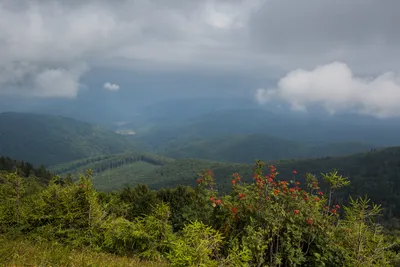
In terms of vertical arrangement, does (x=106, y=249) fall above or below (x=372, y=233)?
below

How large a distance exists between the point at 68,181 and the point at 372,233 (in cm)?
1098

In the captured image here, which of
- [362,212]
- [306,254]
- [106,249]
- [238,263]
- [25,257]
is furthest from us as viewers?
[106,249]

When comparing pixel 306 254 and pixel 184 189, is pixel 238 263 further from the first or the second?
pixel 184 189

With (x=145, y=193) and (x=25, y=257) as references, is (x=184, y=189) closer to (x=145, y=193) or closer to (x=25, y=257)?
(x=145, y=193)

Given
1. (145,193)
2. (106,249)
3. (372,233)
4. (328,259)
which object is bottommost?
(145,193)

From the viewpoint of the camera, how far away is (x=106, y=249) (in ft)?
33.9

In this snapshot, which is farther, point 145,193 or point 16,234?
point 145,193

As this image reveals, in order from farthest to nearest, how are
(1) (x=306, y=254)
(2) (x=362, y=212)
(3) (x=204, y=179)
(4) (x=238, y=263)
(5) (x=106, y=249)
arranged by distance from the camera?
1. (3) (x=204, y=179)
2. (5) (x=106, y=249)
3. (1) (x=306, y=254)
4. (2) (x=362, y=212)
5. (4) (x=238, y=263)

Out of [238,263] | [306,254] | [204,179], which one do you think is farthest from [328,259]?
[204,179]

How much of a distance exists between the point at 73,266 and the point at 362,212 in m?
7.50

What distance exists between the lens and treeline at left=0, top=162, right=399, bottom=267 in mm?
8047

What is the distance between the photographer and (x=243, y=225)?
29.9ft

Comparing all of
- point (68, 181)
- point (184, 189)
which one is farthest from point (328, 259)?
point (184, 189)

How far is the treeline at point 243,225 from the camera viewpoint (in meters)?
8.05
